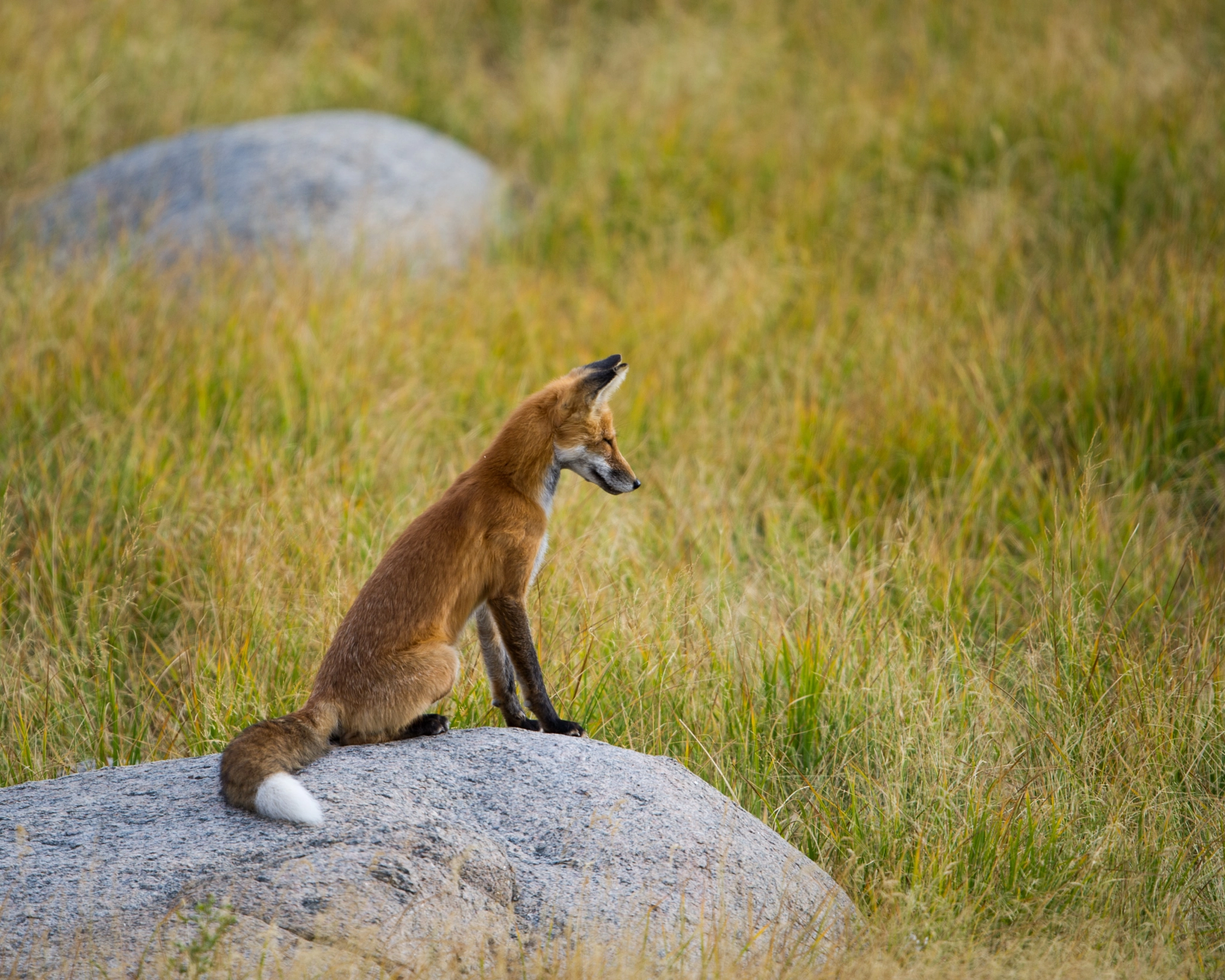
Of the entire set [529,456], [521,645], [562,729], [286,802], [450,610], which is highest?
[529,456]

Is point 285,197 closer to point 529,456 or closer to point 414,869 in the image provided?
point 529,456

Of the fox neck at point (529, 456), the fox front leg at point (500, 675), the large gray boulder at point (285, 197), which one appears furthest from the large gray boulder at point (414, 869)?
the large gray boulder at point (285, 197)

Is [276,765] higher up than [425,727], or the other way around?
[276,765]

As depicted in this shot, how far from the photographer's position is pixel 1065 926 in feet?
9.57

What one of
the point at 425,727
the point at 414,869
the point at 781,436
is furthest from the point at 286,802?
the point at 781,436

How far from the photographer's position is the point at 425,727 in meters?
3.12

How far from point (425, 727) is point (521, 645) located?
0.36 meters

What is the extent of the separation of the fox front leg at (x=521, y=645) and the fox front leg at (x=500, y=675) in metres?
0.16

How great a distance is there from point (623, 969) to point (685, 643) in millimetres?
1757

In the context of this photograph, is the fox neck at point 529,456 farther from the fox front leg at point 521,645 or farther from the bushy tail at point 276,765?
the bushy tail at point 276,765

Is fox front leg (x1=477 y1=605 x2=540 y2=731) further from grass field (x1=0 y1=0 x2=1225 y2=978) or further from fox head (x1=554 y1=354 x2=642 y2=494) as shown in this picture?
fox head (x1=554 y1=354 x2=642 y2=494)

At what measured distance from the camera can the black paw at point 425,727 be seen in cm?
311

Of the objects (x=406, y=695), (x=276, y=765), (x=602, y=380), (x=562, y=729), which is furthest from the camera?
(x=602, y=380)

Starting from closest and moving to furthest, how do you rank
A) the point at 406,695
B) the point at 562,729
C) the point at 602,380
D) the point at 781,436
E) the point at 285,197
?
the point at 406,695 < the point at 562,729 < the point at 602,380 < the point at 781,436 < the point at 285,197
